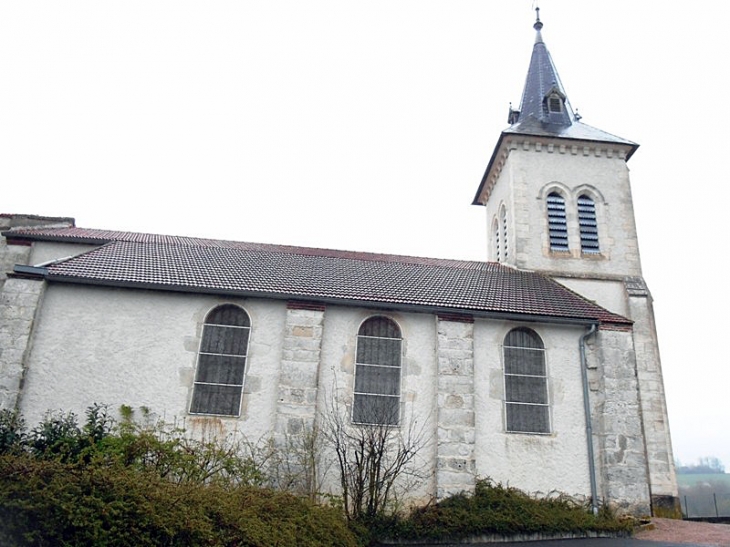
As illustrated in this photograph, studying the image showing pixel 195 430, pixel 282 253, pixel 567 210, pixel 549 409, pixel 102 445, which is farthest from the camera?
pixel 567 210

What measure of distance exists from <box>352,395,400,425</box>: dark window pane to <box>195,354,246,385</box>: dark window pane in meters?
2.72

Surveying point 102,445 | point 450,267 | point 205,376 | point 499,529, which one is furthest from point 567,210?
point 102,445

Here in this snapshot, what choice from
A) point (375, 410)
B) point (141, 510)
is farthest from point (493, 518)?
point (141, 510)

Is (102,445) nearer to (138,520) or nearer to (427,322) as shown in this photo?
(138,520)

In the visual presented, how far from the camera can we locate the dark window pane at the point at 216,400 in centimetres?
1273

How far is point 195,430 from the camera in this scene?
1245cm

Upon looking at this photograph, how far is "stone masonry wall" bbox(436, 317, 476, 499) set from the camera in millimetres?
12266

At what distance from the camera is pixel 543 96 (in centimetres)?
2194

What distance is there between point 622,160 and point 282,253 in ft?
39.3

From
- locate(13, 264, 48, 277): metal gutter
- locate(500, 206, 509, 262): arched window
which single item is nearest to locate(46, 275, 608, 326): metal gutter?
locate(13, 264, 48, 277): metal gutter

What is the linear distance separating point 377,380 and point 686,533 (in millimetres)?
7017

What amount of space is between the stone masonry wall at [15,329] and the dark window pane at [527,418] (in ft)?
35.2

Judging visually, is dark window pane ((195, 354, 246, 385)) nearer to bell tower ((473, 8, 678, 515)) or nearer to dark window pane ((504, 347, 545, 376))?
dark window pane ((504, 347, 545, 376))

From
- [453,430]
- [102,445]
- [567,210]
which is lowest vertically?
[102,445]
